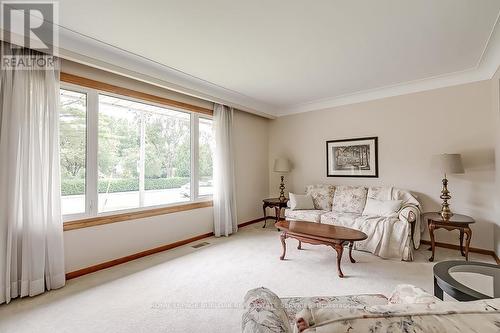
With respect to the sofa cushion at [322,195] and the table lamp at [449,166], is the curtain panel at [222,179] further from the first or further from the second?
the table lamp at [449,166]

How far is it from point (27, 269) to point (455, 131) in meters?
5.77

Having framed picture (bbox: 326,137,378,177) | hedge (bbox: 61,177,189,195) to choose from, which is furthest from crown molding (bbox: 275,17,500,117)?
hedge (bbox: 61,177,189,195)

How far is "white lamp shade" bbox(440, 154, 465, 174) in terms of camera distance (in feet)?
10.5

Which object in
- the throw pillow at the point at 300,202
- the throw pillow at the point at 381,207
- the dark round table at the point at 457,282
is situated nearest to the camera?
the dark round table at the point at 457,282

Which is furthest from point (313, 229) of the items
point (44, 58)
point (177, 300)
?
point (44, 58)

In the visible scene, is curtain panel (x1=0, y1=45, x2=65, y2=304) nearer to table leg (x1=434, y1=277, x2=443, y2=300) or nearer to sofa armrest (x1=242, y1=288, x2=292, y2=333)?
sofa armrest (x1=242, y1=288, x2=292, y2=333)

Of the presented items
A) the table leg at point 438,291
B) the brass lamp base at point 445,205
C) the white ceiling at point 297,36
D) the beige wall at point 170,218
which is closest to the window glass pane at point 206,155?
the beige wall at point 170,218

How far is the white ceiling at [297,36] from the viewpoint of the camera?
6.68ft

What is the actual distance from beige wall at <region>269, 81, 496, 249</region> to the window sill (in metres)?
2.67

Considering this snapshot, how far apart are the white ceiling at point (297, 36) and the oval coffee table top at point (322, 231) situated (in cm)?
223

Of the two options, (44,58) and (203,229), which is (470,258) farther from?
(44,58)

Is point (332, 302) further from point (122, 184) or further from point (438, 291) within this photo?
point (122, 184)

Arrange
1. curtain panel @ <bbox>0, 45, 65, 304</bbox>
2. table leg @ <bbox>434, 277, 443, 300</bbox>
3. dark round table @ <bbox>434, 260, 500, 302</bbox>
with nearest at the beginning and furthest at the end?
1. dark round table @ <bbox>434, 260, 500, 302</bbox>
2. table leg @ <bbox>434, 277, 443, 300</bbox>
3. curtain panel @ <bbox>0, 45, 65, 304</bbox>

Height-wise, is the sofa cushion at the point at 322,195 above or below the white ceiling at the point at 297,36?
below
